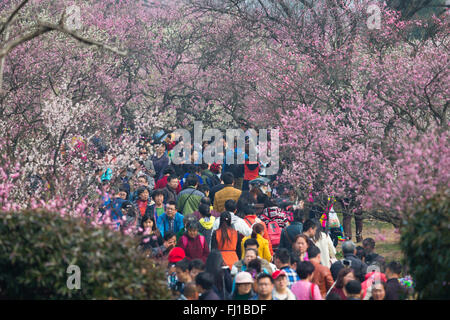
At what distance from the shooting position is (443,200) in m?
7.34

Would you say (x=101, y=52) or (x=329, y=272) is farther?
(x=101, y=52)

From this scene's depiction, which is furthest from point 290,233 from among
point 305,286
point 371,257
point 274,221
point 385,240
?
point 385,240

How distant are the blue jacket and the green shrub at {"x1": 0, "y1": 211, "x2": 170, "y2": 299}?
14.5 ft

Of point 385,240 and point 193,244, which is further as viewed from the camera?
point 385,240

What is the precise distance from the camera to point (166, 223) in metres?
12.0

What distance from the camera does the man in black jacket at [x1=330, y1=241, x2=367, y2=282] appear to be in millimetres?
9523

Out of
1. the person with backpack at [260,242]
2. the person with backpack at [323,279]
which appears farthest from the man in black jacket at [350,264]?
the person with backpack at [260,242]

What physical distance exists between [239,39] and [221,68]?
3.68 feet

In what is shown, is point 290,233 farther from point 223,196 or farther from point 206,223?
point 223,196

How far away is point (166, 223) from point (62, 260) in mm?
5082

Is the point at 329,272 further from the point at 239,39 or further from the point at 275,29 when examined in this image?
the point at 239,39

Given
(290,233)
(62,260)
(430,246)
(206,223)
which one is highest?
(206,223)

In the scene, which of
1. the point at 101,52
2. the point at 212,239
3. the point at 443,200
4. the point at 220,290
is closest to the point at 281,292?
the point at 220,290

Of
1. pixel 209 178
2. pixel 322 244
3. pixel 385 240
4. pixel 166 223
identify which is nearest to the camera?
pixel 322 244
